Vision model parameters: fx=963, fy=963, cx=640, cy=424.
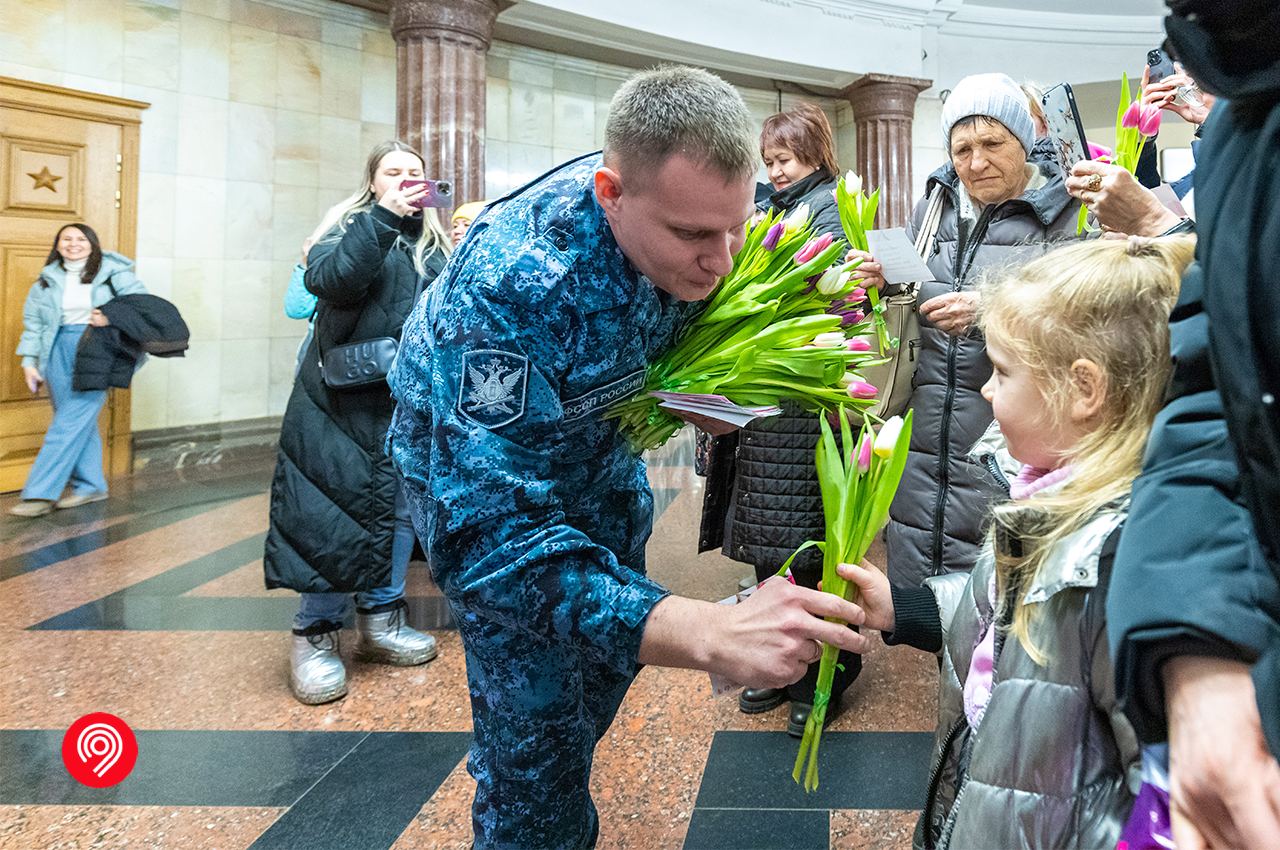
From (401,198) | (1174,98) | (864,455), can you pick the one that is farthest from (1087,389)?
(401,198)

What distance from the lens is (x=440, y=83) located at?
747 cm

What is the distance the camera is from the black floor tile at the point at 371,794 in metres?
2.23

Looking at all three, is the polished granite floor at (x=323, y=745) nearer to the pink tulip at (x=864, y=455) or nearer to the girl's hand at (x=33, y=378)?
the pink tulip at (x=864, y=455)

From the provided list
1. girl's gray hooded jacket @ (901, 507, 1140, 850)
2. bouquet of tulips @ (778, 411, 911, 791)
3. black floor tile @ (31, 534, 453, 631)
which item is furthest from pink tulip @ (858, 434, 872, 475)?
black floor tile @ (31, 534, 453, 631)

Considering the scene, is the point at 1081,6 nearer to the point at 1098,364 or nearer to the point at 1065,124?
the point at 1065,124

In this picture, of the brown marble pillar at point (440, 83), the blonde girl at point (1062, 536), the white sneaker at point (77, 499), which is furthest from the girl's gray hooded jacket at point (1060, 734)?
the brown marble pillar at point (440, 83)

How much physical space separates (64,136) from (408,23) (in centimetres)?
258

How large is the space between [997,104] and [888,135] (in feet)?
29.0

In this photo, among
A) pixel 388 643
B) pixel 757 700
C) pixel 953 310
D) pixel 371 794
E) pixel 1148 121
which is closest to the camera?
pixel 1148 121

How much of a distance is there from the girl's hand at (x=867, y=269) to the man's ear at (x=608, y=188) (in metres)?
0.91

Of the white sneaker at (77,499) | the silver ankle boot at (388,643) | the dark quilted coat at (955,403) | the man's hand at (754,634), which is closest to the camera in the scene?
the man's hand at (754,634)

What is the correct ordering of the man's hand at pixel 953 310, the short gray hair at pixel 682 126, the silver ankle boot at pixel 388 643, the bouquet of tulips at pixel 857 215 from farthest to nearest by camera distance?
the silver ankle boot at pixel 388 643 < the man's hand at pixel 953 310 < the bouquet of tulips at pixel 857 215 < the short gray hair at pixel 682 126

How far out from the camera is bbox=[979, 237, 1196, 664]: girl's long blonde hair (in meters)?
1.09

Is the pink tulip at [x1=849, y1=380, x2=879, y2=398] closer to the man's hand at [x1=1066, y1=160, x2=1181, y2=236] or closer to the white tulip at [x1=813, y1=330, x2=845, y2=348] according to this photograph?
the white tulip at [x1=813, y1=330, x2=845, y2=348]
